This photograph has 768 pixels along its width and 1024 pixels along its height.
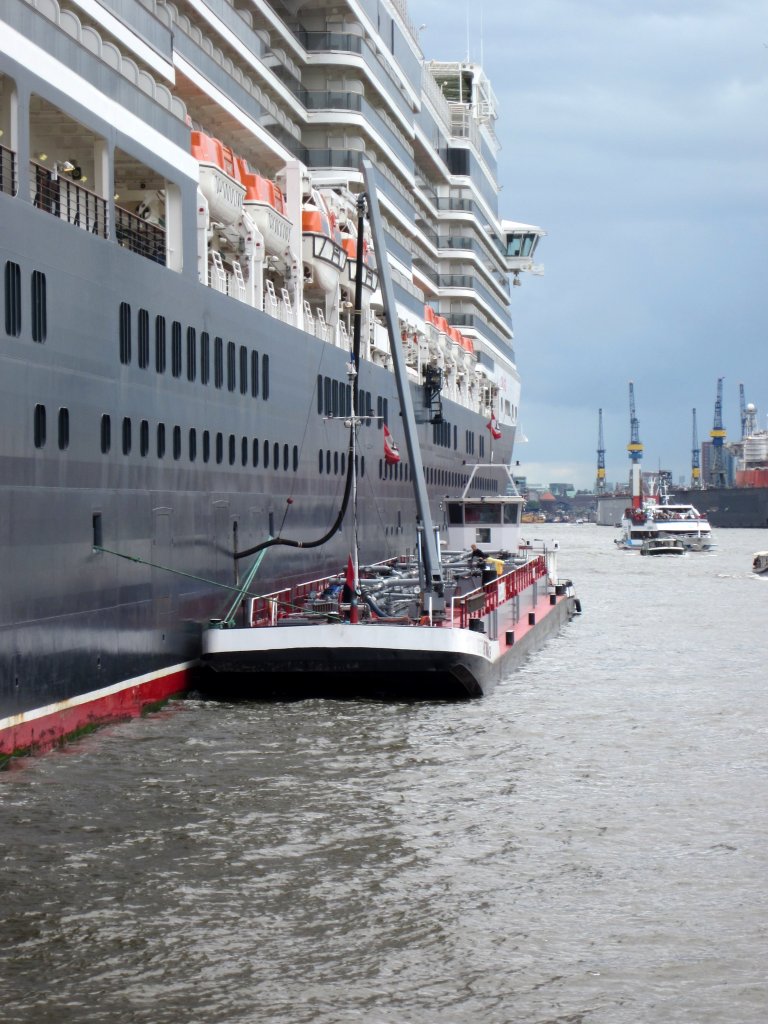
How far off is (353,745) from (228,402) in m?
8.02

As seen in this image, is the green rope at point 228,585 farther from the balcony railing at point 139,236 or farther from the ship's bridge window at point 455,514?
the ship's bridge window at point 455,514

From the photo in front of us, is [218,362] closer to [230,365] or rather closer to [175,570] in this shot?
[230,365]

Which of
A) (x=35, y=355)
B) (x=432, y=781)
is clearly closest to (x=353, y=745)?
(x=432, y=781)

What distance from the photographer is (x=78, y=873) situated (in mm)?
13711

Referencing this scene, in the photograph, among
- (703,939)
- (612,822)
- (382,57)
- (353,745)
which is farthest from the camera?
(382,57)

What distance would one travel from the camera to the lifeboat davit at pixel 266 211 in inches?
1231

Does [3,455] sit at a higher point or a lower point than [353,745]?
higher

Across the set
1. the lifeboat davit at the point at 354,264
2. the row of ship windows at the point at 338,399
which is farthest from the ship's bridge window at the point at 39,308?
the lifeboat davit at the point at 354,264

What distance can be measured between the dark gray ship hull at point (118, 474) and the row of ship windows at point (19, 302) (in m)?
0.08

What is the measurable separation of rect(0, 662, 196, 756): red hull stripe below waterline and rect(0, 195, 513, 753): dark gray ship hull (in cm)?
9

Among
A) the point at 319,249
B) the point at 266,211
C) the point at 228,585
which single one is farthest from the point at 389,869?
the point at 319,249

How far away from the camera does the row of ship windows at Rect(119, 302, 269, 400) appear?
21516 mm

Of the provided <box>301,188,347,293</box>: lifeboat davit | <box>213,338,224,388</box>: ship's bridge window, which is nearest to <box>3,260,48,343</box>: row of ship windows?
<box>213,338,224,388</box>: ship's bridge window

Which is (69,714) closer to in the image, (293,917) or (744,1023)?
(293,917)
